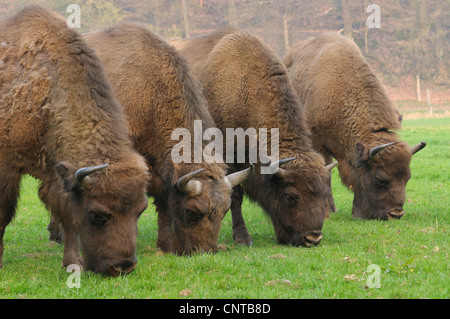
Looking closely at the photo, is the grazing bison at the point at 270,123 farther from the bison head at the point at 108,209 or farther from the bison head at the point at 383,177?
the bison head at the point at 108,209

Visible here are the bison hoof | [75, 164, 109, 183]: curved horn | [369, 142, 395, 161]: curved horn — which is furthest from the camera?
[369, 142, 395, 161]: curved horn

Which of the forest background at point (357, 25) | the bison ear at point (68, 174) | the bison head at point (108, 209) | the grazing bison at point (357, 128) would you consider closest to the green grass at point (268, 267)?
the bison head at point (108, 209)

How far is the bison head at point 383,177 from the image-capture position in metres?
9.98

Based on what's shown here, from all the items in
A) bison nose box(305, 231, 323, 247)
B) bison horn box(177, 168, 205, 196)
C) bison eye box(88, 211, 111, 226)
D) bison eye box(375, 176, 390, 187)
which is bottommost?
bison eye box(375, 176, 390, 187)

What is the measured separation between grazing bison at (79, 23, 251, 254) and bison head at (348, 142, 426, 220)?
3280 millimetres

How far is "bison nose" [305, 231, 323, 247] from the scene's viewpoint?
8.02m

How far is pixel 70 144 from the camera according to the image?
623cm

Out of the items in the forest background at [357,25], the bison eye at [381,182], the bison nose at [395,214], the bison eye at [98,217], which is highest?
the bison eye at [98,217]

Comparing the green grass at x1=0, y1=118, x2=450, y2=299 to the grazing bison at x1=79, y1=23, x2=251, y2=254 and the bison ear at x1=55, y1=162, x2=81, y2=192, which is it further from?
the bison ear at x1=55, y1=162, x2=81, y2=192

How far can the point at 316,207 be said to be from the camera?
8.12 meters

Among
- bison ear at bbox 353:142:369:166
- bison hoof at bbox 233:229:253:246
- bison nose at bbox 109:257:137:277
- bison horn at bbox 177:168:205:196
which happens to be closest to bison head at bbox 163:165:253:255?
bison horn at bbox 177:168:205:196

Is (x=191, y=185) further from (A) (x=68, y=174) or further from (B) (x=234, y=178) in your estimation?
(A) (x=68, y=174)
